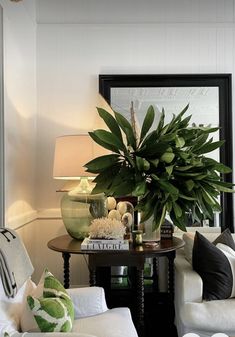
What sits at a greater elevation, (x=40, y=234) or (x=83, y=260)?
(x=40, y=234)

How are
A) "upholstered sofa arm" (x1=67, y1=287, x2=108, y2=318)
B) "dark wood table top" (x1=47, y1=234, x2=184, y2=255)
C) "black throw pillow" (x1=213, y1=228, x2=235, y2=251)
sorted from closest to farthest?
1. "upholstered sofa arm" (x1=67, y1=287, x2=108, y2=318)
2. "dark wood table top" (x1=47, y1=234, x2=184, y2=255)
3. "black throw pillow" (x1=213, y1=228, x2=235, y2=251)

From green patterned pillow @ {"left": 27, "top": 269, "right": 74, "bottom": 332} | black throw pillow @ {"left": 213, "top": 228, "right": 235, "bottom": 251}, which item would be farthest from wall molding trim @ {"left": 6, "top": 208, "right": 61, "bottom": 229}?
black throw pillow @ {"left": 213, "top": 228, "right": 235, "bottom": 251}

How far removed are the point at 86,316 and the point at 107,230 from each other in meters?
0.57

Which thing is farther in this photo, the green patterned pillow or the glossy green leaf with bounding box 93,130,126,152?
the glossy green leaf with bounding box 93,130,126,152

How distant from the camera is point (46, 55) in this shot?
3.37 metres

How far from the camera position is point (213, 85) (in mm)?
3371

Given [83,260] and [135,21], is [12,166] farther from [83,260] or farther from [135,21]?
[135,21]

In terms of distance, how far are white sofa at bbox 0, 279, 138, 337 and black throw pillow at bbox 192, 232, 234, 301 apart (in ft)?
2.07

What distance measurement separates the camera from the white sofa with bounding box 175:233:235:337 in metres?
2.21

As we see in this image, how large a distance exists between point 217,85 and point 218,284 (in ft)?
6.12

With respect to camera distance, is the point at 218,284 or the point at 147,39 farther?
the point at 147,39

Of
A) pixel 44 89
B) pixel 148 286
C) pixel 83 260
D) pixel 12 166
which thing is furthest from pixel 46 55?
pixel 148 286

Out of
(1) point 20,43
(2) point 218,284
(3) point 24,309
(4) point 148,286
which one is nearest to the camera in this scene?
(3) point 24,309

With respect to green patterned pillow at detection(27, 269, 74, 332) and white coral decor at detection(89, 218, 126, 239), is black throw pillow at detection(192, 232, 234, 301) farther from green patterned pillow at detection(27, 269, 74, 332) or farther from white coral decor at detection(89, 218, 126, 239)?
green patterned pillow at detection(27, 269, 74, 332)
